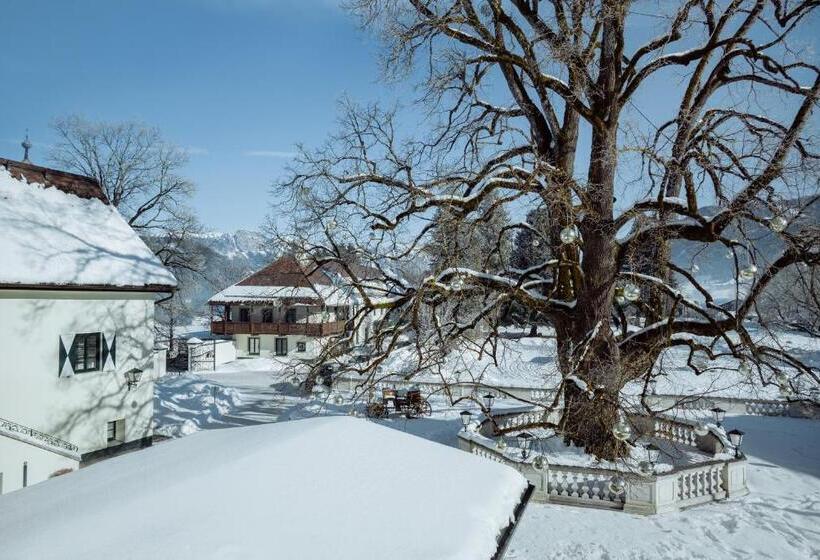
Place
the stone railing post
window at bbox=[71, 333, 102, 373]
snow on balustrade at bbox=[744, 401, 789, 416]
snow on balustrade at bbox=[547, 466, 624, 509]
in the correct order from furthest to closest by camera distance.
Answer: snow on balustrade at bbox=[744, 401, 789, 416] < window at bbox=[71, 333, 102, 373] < snow on balustrade at bbox=[547, 466, 624, 509] < the stone railing post

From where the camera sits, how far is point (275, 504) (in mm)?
3031

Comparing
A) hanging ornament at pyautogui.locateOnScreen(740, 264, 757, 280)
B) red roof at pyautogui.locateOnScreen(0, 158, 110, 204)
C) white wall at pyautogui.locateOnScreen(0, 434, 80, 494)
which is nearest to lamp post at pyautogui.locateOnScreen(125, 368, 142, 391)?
white wall at pyautogui.locateOnScreen(0, 434, 80, 494)

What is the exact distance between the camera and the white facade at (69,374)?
43.1 ft

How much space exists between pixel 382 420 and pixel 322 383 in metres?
10.5

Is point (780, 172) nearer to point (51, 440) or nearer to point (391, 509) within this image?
point (391, 509)

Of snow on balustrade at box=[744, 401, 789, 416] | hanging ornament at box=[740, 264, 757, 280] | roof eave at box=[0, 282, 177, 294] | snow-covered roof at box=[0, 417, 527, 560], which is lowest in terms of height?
snow on balustrade at box=[744, 401, 789, 416]

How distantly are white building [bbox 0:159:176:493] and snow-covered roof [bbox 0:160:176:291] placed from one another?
3 cm

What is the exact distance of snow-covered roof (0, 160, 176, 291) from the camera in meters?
13.7

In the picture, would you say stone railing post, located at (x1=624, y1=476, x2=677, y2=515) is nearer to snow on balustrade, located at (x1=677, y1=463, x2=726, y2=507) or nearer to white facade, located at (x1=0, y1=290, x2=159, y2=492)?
snow on balustrade, located at (x1=677, y1=463, x2=726, y2=507)

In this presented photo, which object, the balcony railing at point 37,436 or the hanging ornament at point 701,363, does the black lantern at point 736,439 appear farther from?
the balcony railing at point 37,436

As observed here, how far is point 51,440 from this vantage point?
13.5 metres

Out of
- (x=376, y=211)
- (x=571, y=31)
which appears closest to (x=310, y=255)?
(x=376, y=211)

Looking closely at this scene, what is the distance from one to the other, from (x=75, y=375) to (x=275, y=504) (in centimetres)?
1480

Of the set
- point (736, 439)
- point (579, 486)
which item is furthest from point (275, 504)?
point (736, 439)
